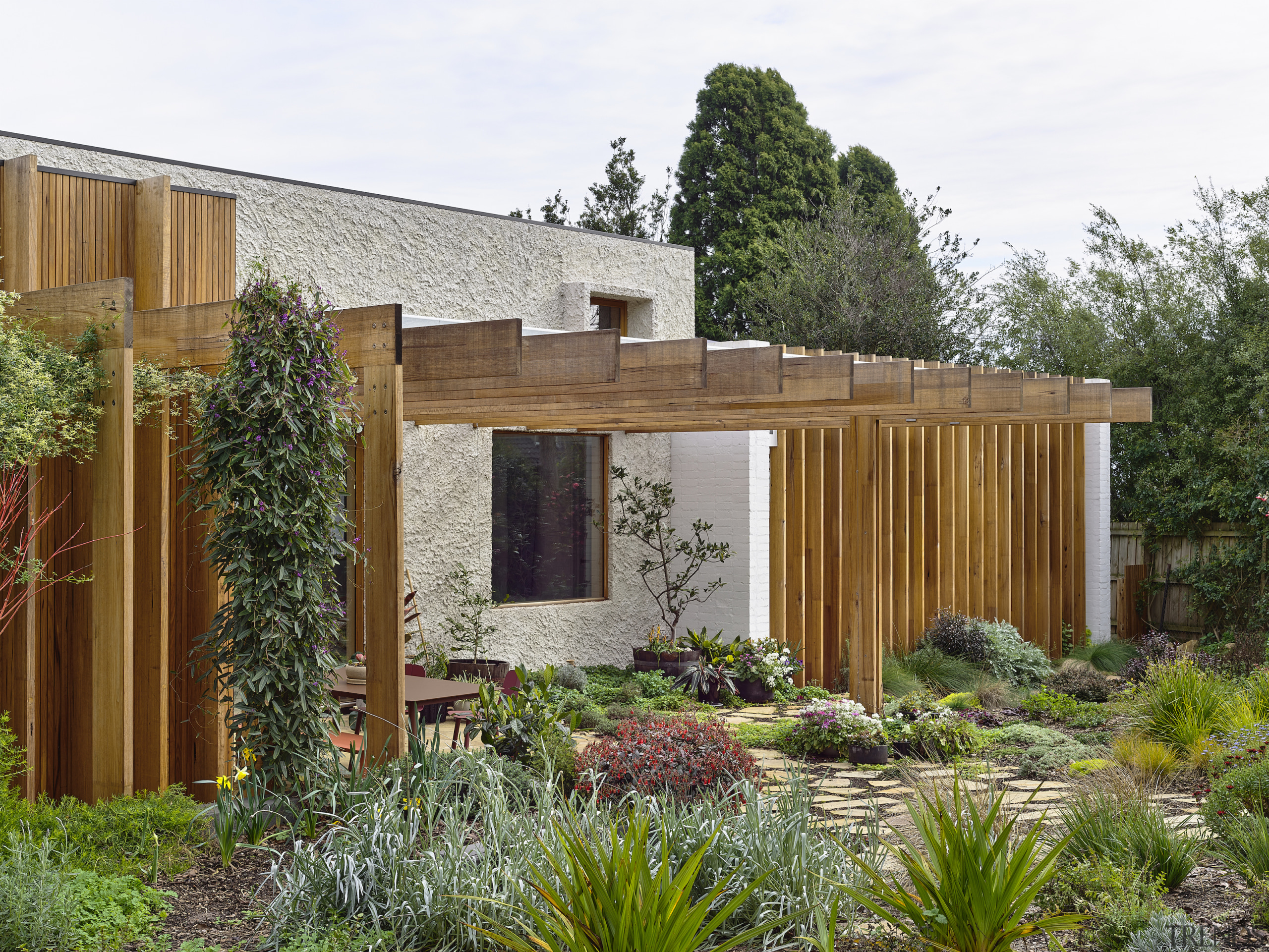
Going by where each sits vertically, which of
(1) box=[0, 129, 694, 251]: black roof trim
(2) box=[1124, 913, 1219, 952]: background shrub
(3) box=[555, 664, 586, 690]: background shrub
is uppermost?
(1) box=[0, 129, 694, 251]: black roof trim

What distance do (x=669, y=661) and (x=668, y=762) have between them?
5.05m

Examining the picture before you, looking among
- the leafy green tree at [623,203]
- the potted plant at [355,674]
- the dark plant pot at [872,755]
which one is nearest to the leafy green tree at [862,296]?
the leafy green tree at [623,203]

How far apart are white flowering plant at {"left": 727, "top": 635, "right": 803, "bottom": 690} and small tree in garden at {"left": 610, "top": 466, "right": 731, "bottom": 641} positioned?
0.90 meters

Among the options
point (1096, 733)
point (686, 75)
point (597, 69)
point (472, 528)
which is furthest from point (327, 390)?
point (686, 75)

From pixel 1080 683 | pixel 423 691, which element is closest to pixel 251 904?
pixel 423 691

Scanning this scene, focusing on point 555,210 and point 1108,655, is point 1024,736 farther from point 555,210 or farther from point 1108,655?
point 555,210

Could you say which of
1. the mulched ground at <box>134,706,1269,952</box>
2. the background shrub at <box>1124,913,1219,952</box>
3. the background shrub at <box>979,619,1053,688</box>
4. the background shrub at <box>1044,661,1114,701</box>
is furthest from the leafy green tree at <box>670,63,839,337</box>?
the background shrub at <box>1124,913,1219,952</box>

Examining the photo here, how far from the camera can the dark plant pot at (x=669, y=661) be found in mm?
10398

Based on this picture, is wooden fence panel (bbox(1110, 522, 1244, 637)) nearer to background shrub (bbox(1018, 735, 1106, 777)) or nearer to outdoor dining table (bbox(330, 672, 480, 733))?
background shrub (bbox(1018, 735, 1106, 777))

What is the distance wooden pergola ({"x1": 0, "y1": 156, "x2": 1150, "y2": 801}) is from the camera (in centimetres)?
496

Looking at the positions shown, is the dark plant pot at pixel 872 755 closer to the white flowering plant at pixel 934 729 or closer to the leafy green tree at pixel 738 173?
the white flowering plant at pixel 934 729

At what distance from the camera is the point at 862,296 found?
18.7 meters

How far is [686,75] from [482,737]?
2314 centimetres

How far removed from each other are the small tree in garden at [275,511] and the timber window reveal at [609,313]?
22.5 feet
